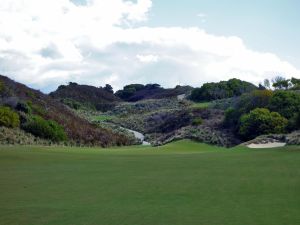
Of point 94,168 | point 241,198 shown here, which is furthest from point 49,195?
point 94,168

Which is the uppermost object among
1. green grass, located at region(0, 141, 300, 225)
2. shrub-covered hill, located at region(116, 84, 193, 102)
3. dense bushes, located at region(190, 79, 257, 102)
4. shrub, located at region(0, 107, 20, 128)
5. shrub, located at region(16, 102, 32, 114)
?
shrub-covered hill, located at region(116, 84, 193, 102)

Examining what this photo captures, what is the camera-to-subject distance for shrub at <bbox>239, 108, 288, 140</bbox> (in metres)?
46.7

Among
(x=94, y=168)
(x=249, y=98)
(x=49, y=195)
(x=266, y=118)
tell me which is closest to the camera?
(x=49, y=195)

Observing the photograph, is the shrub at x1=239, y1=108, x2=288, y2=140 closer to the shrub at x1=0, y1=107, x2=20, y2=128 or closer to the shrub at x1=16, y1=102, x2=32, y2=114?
the shrub at x1=16, y1=102, x2=32, y2=114

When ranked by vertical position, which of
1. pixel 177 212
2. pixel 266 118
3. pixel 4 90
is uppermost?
pixel 4 90

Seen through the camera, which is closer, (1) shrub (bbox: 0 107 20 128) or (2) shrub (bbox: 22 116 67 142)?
(1) shrub (bbox: 0 107 20 128)

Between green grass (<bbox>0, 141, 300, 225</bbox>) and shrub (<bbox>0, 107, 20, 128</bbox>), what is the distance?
17889mm

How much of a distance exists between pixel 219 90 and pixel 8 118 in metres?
63.2

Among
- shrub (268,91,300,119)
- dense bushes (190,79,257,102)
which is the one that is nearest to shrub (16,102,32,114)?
shrub (268,91,300,119)

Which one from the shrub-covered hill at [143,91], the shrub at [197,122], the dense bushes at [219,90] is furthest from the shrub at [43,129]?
the shrub-covered hill at [143,91]

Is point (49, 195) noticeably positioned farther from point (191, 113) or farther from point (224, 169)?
point (191, 113)

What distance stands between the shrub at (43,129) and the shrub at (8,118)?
107 centimetres

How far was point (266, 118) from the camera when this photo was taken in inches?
1857

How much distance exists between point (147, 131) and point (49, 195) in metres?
55.9
